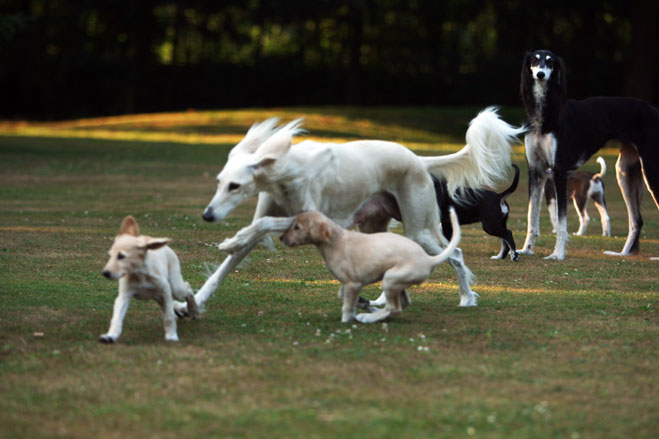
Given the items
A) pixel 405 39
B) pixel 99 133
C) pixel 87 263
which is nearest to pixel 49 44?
pixel 99 133

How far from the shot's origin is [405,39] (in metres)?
55.6

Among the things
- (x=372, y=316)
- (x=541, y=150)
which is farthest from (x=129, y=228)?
(x=541, y=150)

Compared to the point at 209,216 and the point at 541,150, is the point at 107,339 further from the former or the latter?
the point at 541,150

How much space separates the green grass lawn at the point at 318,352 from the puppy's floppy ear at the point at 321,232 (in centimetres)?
68

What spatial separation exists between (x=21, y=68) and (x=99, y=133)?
16109 millimetres

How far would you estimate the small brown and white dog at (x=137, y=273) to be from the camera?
6.24 m

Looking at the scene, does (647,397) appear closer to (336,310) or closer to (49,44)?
(336,310)

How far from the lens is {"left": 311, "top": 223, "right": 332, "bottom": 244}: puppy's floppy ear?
22.7 ft

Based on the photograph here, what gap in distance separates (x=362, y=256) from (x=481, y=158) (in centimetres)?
211

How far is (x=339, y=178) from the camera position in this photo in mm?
7457

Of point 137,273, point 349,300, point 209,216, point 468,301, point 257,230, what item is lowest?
point 468,301

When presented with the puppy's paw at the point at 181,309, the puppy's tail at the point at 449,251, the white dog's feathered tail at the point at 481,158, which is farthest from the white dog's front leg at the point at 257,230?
the white dog's feathered tail at the point at 481,158

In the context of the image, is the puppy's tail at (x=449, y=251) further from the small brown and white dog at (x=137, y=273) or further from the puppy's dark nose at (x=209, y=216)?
the small brown and white dog at (x=137, y=273)

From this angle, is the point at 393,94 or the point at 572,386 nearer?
the point at 572,386
